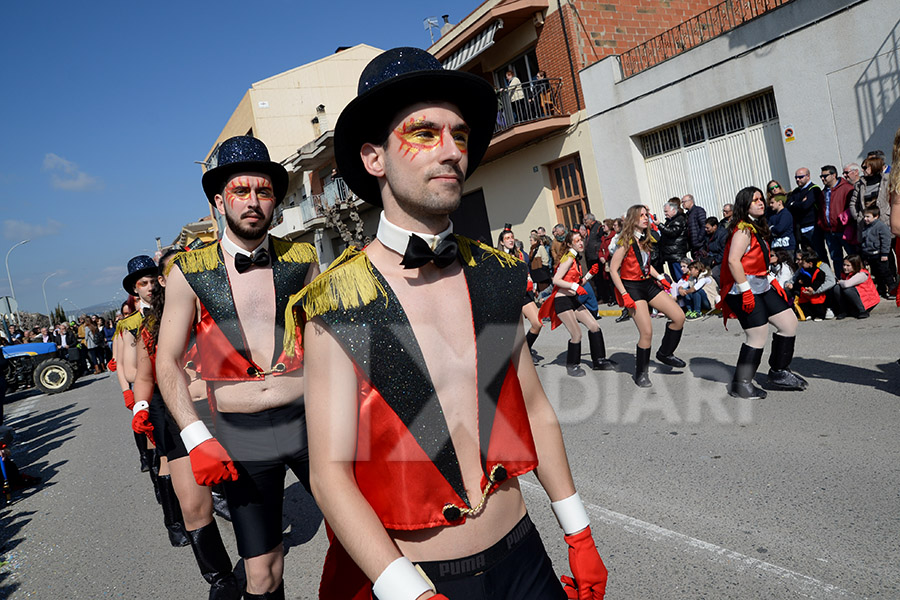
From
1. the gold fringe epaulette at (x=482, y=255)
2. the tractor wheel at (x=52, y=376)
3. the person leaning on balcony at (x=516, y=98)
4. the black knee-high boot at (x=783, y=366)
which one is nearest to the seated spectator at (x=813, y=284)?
the black knee-high boot at (x=783, y=366)

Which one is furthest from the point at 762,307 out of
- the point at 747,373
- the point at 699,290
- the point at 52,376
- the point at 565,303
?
the point at 52,376

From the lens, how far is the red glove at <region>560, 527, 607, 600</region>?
177 cm

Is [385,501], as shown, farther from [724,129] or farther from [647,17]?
[647,17]

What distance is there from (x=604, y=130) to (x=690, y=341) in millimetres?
8708

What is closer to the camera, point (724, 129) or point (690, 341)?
point (690, 341)

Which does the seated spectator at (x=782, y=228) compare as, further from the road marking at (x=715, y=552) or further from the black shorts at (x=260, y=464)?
the black shorts at (x=260, y=464)

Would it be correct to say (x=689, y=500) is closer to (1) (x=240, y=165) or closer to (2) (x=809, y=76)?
(1) (x=240, y=165)

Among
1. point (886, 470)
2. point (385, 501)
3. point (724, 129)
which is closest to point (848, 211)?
point (724, 129)

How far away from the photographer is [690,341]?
952cm

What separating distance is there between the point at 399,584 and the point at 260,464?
5.49 feet

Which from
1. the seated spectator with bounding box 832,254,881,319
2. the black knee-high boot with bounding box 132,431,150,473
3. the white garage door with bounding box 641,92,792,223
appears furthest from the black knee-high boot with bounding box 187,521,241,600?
the white garage door with bounding box 641,92,792,223

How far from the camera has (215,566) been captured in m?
3.47

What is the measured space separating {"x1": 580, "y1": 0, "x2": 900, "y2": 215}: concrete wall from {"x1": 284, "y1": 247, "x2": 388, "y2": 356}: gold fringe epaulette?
1206 cm

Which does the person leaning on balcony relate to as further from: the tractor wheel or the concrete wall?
the tractor wheel
